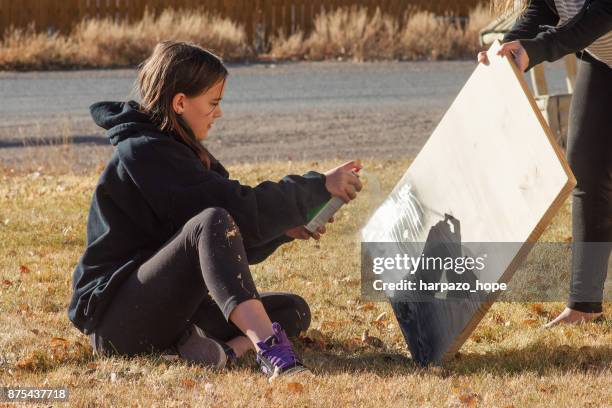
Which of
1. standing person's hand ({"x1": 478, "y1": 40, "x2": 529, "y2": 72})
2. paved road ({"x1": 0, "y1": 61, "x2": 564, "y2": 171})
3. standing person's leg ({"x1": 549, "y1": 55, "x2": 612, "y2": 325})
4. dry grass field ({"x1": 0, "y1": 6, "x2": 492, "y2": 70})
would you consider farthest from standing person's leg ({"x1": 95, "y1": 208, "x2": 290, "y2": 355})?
dry grass field ({"x1": 0, "y1": 6, "x2": 492, "y2": 70})

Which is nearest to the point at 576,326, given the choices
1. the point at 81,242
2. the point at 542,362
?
the point at 542,362

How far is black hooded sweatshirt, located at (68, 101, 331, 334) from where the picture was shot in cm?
411

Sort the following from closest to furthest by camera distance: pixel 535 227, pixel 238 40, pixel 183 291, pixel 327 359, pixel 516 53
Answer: pixel 535 227 → pixel 183 291 → pixel 516 53 → pixel 327 359 → pixel 238 40

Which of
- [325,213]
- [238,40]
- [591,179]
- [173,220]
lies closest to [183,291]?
[173,220]

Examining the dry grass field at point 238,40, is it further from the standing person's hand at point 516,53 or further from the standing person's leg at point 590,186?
the standing person's hand at point 516,53

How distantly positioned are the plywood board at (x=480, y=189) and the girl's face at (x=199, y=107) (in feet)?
3.32

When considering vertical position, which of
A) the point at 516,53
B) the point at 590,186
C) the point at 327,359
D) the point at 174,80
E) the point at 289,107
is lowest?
the point at 289,107

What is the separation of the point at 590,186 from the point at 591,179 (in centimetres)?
4

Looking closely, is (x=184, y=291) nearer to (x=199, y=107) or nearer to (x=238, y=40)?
(x=199, y=107)

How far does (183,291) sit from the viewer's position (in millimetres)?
4082

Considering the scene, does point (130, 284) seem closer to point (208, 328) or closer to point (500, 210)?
point (208, 328)

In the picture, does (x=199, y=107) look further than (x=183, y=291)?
Yes

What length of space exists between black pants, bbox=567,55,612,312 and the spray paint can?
48.2 inches

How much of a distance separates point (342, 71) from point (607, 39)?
1371 cm
